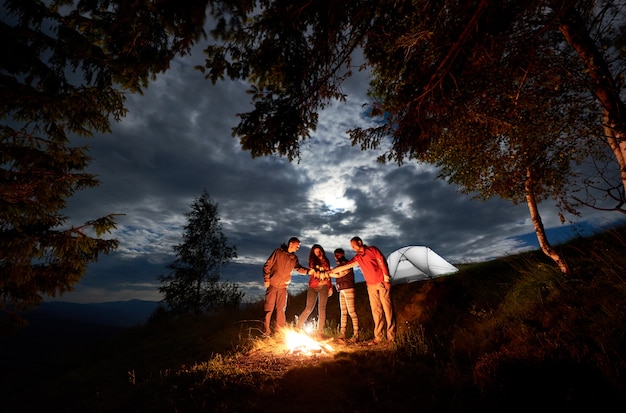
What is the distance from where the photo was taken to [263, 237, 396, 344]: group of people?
771 centimetres

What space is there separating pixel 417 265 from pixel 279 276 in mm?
8693

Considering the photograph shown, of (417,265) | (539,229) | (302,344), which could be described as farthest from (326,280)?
(417,265)

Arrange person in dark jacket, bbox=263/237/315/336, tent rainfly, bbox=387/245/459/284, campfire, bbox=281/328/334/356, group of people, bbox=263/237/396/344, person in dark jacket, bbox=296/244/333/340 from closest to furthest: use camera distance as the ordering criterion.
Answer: campfire, bbox=281/328/334/356 → group of people, bbox=263/237/396/344 → person in dark jacket, bbox=296/244/333/340 → person in dark jacket, bbox=263/237/315/336 → tent rainfly, bbox=387/245/459/284

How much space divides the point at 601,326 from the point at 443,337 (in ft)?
11.4

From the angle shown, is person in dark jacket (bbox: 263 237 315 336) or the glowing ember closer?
the glowing ember

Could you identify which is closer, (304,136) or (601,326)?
(601,326)

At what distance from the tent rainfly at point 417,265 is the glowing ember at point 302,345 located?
323 inches

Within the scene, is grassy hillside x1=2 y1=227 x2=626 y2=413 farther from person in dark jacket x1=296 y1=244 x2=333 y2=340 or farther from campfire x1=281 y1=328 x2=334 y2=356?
person in dark jacket x1=296 y1=244 x2=333 y2=340

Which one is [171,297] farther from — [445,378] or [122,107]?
[445,378]

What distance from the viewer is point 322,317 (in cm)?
834

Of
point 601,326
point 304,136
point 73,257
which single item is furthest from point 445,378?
point 73,257

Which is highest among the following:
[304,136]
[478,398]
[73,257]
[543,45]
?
[543,45]

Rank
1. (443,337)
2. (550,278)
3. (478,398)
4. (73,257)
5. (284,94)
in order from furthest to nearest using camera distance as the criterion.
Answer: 1. (443,337)
2. (550,278)
3. (73,257)
4. (284,94)
5. (478,398)

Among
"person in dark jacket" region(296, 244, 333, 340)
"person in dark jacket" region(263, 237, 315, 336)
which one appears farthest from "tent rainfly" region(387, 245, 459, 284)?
"person in dark jacket" region(263, 237, 315, 336)
